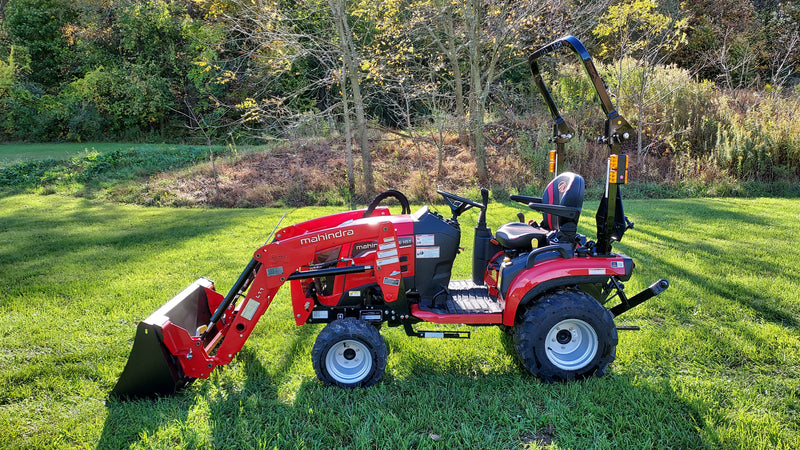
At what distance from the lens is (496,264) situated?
13.2ft

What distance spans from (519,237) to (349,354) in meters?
1.58

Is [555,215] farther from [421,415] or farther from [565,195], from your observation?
[421,415]

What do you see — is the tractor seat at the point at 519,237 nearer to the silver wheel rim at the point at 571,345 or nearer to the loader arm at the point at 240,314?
the silver wheel rim at the point at 571,345

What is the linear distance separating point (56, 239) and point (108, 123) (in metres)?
14.1

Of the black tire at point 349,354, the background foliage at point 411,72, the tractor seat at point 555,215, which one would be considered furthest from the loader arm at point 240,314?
the background foliage at point 411,72

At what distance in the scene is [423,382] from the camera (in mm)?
3576

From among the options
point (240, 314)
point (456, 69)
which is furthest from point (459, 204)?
point (456, 69)

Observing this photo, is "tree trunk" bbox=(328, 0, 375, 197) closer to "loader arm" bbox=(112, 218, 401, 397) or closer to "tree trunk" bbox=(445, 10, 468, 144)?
"tree trunk" bbox=(445, 10, 468, 144)

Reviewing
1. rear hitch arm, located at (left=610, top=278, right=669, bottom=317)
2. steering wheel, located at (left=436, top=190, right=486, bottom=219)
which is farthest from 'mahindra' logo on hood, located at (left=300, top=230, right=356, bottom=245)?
rear hitch arm, located at (left=610, top=278, right=669, bottom=317)

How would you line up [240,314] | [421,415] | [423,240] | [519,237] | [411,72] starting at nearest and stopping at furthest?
[421,415], [240,314], [423,240], [519,237], [411,72]

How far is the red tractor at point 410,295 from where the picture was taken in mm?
3396

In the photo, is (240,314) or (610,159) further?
(240,314)

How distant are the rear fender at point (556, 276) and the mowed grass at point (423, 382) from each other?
0.59 meters

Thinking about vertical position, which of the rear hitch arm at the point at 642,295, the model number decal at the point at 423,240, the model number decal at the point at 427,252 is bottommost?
the rear hitch arm at the point at 642,295
